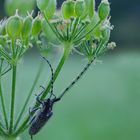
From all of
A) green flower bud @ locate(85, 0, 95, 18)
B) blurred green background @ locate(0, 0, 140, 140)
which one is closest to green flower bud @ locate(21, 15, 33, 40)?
green flower bud @ locate(85, 0, 95, 18)

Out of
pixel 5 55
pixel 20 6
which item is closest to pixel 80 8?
pixel 5 55

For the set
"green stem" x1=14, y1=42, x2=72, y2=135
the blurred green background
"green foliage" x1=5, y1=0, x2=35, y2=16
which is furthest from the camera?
the blurred green background

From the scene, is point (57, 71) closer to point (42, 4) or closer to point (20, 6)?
point (42, 4)

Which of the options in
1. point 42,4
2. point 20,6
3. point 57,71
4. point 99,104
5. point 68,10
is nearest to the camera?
point 57,71

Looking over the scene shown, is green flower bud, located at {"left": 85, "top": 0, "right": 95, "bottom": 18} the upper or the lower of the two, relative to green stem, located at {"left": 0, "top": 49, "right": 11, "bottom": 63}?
upper

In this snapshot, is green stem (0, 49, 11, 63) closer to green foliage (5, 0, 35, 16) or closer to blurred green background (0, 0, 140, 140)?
green foliage (5, 0, 35, 16)

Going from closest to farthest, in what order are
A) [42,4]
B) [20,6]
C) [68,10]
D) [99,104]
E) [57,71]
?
[57,71] < [68,10] < [42,4] < [20,6] < [99,104]
